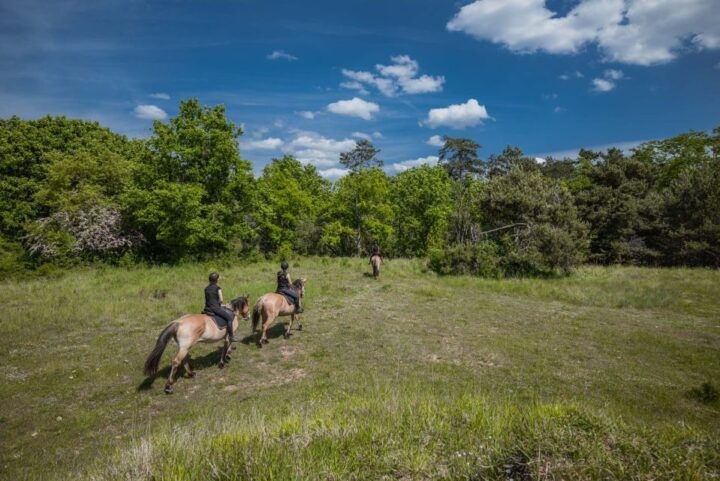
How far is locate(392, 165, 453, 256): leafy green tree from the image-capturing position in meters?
44.0

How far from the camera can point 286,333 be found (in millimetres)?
12922

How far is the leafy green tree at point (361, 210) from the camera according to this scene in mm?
42906

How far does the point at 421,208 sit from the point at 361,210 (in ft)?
26.2

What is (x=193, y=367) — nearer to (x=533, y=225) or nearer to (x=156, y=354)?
(x=156, y=354)

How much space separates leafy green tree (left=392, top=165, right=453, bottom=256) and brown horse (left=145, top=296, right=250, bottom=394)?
34.7 metres

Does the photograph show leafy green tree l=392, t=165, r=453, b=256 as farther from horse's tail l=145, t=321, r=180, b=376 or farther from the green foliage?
horse's tail l=145, t=321, r=180, b=376

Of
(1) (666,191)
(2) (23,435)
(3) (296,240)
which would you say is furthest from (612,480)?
(3) (296,240)

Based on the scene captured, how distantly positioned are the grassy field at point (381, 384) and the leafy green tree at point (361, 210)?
67.3ft

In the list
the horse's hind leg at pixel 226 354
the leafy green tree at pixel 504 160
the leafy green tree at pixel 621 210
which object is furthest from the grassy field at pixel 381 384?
the leafy green tree at pixel 504 160

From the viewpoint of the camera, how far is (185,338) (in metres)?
9.57

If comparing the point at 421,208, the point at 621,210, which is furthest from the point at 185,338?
the point at 621,210

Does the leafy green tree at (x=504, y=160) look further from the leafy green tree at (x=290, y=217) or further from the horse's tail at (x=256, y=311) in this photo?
the horse's tail at (x=256, y=311)

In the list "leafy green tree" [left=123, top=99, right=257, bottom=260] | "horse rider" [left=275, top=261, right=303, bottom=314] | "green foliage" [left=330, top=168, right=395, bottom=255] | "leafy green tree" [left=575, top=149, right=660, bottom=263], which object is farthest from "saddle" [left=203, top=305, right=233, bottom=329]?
"leafy green tree" [left=575, top=149, right=660, bottom=263]

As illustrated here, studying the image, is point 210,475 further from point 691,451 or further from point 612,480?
point 691,451
